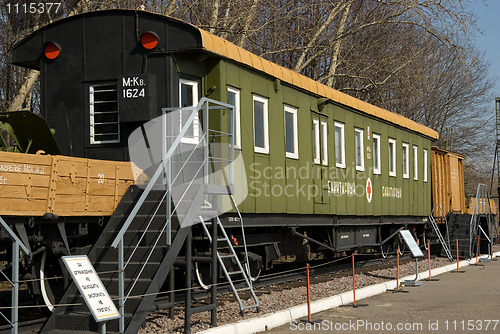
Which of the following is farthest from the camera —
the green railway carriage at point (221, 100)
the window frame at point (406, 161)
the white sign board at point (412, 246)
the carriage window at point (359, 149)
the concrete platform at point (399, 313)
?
the window frame at point (406, 161)

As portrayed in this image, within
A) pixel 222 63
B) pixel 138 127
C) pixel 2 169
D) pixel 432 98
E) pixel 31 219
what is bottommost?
pixel 31 219

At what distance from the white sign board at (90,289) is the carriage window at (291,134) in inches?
239

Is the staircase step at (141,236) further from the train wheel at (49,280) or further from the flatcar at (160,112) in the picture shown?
the train wheel at (49,280)

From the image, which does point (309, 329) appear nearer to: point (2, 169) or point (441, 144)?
point (2, 169)

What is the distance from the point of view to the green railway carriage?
33.8ft

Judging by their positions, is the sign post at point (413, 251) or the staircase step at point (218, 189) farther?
the sign post at point (413, 251)

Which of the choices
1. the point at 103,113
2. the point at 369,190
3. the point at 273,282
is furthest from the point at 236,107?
the point at 369,190

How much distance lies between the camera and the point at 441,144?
44.5m

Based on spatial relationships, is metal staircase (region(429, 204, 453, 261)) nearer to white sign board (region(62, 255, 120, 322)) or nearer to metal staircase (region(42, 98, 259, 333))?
metal staircase (region(42, 98, 259, 333))

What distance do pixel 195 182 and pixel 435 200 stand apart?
1480cm

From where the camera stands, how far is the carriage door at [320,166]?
45.8 feet

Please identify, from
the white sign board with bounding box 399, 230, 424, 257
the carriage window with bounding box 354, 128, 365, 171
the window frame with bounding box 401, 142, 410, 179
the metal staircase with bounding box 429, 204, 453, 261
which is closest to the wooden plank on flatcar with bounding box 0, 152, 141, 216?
the white sign board with bounding box 399, 230, 424, 257

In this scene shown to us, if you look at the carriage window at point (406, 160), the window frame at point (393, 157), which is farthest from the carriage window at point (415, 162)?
the window frame at point (393, 157)

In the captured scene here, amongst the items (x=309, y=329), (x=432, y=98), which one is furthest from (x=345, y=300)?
(x=432, y=98)
